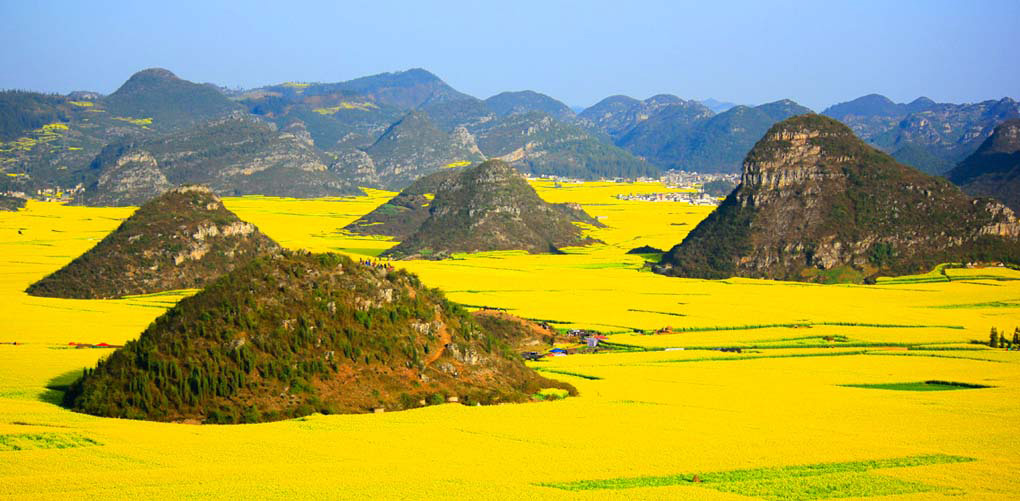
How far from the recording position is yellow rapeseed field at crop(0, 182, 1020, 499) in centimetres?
2859

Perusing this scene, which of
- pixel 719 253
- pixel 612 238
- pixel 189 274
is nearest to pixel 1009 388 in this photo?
pixel 719 253

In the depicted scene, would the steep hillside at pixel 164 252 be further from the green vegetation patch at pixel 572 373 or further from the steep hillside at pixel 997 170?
the steep hillside at pixel 997 170

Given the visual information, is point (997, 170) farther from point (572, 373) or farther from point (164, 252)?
point (572, 373)

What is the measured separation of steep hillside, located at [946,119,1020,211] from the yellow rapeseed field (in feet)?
313

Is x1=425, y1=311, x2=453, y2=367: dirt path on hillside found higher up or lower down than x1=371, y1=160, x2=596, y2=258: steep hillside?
lower down

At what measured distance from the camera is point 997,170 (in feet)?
576

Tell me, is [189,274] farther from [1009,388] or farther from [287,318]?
[1009,388]

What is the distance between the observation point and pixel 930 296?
8456cm

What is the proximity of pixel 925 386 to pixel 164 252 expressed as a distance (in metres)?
63.9

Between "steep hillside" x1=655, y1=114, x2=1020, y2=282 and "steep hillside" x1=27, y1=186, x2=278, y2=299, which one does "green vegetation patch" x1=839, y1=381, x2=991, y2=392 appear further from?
"steep hillside" x1=27, y1=186, x2=278, y2=299

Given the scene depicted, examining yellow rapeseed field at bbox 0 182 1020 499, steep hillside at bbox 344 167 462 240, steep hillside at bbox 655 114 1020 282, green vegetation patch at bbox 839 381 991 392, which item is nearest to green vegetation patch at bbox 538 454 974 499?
yellow rapeseed field at bbox 0 182 1020 499

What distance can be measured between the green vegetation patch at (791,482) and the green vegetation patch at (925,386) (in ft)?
57.1

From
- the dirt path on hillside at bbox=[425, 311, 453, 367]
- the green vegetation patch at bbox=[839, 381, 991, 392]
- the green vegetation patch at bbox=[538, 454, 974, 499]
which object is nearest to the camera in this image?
the green vegetation patch at bbox=[538, 454, 974, 499]

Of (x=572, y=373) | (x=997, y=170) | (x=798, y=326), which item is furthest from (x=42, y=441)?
(x=997, y=170)
